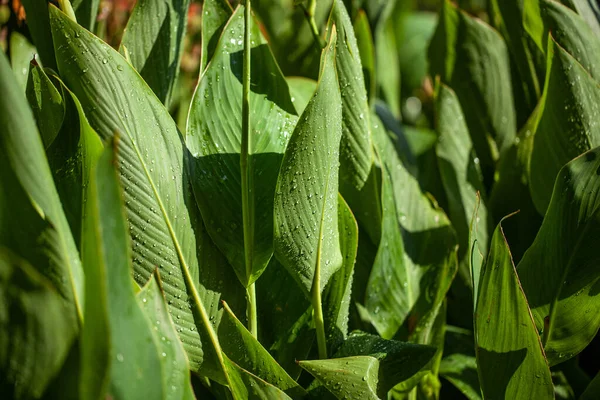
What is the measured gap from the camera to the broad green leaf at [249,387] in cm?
57

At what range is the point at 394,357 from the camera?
640mm

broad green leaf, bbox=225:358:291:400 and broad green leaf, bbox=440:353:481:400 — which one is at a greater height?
broad green leaf, bbox=225:358:291:400

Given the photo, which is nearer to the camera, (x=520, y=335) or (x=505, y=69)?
(x=520, y=335)

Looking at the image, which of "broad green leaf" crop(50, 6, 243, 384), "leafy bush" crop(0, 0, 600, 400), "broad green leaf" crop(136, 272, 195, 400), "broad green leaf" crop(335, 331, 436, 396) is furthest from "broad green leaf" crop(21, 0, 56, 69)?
"broad green leaf" crop(335, 331, 436, 396)

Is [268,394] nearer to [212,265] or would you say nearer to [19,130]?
[212,265]

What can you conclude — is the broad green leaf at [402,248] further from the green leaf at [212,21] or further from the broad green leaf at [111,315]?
the broad green leaf at [111,315]

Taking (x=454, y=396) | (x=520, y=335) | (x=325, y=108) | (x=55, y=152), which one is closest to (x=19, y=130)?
(x=55, y=152)

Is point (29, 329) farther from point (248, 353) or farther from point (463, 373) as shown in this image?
point (463, 373)

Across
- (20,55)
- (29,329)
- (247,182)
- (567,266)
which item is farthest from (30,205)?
(567,266)

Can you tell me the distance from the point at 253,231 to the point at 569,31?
0.55m

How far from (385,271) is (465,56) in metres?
0.49

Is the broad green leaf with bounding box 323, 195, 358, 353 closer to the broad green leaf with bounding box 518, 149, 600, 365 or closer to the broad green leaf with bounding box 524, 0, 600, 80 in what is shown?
the broad green leaf with bounding box 518, 149, 600, 365

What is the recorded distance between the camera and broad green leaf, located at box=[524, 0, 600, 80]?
813mm

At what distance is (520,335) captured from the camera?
2.00 feet
